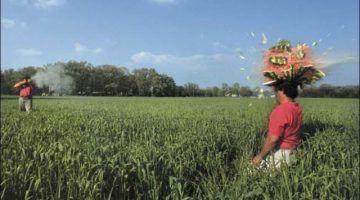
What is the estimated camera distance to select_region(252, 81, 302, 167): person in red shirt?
5918 millimetres

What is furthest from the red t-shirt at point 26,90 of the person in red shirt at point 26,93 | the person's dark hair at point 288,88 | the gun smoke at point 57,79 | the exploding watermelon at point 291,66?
the person's dark hair at point 288,88

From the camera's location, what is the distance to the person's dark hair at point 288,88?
6.33 m

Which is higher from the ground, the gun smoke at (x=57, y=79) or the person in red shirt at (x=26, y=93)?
the gun smoke at (x=57, y=79)

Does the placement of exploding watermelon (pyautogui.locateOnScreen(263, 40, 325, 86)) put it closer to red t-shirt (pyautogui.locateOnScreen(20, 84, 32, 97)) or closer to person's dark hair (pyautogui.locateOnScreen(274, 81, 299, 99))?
person's dark hair (pyautogui.locateOnScreen(274, 81, 299, 99))

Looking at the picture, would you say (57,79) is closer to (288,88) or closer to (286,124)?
(288,88)

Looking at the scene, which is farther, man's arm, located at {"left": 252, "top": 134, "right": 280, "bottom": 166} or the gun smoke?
the gun smoke

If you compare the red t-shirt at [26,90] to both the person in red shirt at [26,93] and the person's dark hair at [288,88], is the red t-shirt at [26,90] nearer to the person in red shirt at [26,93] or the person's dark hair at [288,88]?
the person in red shirt at [26,93]

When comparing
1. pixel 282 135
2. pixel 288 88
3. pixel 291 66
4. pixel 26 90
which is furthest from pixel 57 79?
pixel 282 135

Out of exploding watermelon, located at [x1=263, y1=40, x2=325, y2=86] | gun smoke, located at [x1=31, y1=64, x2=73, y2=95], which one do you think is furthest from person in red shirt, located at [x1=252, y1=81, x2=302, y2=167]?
gun smoke, located at [x1=31, y1=64, x2=73, y2=95]

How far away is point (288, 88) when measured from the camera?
6410 mm

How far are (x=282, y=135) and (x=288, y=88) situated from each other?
695 millimetres

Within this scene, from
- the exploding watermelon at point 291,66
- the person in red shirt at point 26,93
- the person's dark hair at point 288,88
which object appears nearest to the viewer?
the person's dark hair at point 288,88

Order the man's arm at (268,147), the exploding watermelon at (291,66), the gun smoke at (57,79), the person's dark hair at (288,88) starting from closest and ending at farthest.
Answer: the man's arm at (268,147) → the person's dark hair at (288,88) → the exploding watermelon at (291,66) → the gun smoke at (57,79)

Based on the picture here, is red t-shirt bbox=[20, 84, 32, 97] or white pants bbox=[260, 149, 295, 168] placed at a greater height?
red t-shirt bbox=[20, 84, 32, 97]
